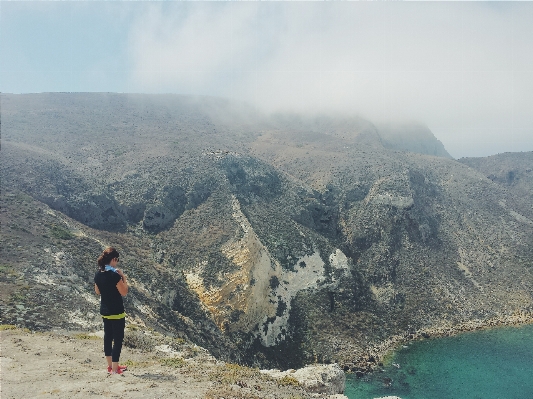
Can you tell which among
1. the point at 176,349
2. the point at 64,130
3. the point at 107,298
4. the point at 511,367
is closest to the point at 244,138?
the point at 64,130

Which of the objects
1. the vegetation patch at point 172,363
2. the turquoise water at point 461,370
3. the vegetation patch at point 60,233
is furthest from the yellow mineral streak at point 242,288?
the vegetation patch at point 172,363

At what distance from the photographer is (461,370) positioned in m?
42.6

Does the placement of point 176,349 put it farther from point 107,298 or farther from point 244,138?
point 244,138

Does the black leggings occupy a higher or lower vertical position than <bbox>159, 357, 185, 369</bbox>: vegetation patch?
higher

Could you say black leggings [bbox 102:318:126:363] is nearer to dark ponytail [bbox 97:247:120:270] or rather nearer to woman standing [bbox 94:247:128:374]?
woman standing [bbox 94:247:128:374]

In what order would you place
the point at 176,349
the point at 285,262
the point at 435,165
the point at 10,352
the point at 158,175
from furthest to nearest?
1. the point at 435,165
2. the point at 158,175
3. the point at 285,262
4. the point at 176,349
5. the point at 10,352

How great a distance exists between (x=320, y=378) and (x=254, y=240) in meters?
32.1

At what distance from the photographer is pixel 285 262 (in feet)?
176

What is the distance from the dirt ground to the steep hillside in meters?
6.49

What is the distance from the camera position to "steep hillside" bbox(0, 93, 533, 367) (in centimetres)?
3638

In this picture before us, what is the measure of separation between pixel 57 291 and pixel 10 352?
12.4 m

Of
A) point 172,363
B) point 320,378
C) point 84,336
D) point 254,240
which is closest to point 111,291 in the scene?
point 172,363

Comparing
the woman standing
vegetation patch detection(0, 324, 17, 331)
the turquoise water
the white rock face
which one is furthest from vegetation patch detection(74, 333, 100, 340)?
the turquoise water

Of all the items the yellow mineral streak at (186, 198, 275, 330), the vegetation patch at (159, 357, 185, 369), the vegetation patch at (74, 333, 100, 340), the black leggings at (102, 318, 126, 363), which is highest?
the black leggings at (102, 318, 126, 363)
